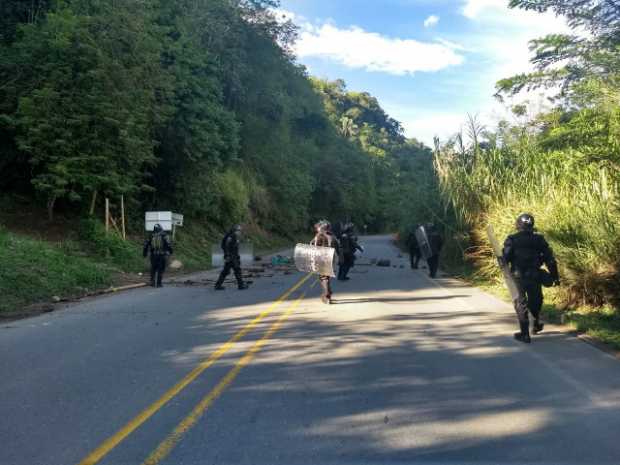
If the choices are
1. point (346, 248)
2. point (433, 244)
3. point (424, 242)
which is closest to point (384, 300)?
point (346, 248)

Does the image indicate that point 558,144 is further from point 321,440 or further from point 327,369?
point 321,440

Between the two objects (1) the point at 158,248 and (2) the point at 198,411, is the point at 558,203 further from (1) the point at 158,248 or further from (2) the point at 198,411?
(1) the point at 158,248

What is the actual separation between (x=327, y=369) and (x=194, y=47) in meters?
25.8

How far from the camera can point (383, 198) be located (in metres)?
94.0

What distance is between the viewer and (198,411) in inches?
223

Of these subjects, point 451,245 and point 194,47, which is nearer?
point 451,245

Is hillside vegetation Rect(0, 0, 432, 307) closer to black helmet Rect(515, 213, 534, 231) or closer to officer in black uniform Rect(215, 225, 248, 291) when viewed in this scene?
officer in black uniform Rect(215, 225, 248, 291)

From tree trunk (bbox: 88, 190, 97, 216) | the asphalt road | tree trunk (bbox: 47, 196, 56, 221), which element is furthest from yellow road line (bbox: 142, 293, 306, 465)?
tree trunk (bbox: 47, 196, 56, 221)

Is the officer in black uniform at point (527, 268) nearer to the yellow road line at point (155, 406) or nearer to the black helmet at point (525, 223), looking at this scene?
the black helmet at point (525, 223)

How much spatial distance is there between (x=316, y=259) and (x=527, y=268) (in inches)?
225

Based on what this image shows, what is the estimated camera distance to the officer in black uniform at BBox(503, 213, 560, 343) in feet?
29.8

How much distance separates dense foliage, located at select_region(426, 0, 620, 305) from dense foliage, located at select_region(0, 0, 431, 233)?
1049cm

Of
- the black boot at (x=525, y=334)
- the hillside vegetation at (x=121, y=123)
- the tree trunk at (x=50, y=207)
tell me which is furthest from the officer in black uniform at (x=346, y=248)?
the tree trunk at (x=50, y=207)

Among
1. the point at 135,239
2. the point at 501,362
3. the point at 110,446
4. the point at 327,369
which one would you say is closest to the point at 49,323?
the point at 327,369
